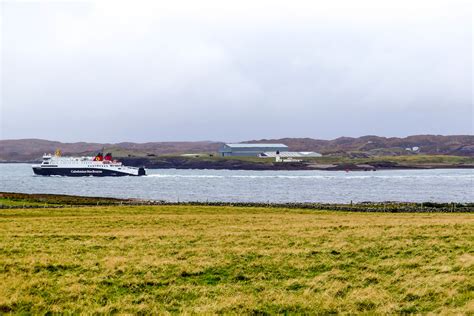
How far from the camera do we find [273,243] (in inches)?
808

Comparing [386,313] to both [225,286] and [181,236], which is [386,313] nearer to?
[225,286]

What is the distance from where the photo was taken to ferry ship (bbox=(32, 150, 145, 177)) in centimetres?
17038

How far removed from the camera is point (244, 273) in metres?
15.5

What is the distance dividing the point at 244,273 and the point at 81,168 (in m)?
163

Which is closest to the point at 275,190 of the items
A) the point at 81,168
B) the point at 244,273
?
the point at 81,168

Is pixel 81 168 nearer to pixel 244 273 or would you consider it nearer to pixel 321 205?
pixel 321 205

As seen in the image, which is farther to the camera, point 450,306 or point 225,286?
point 225,286

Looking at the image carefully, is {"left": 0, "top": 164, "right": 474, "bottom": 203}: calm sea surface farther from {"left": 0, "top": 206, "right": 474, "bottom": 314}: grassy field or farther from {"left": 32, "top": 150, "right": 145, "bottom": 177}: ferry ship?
{"left": 0, "top": 206, "right": 474, "bottom": 314}: grassy field

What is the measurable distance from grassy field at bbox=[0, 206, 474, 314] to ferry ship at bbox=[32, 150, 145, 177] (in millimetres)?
153403

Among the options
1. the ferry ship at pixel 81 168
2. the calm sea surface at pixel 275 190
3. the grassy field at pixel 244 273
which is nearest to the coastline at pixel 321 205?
the calm sea surface at pixel 275 190

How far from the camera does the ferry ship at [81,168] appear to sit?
6708 inches

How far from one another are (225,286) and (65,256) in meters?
6.74

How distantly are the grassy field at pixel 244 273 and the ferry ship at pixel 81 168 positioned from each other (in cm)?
15340

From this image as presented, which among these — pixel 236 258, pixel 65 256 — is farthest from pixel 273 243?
pixel 65 256
